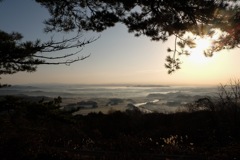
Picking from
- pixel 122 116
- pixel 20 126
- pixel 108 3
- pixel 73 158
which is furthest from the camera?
pixel 122 116

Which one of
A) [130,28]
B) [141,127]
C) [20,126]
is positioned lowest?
[141,127]

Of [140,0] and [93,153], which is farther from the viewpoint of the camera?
[93,153]

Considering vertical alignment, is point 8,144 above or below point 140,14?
below

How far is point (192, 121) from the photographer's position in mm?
23125

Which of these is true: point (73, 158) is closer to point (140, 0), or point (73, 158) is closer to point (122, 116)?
point (140, 0)

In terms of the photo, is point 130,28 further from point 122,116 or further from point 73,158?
point 122,116

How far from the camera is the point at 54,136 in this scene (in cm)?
1964

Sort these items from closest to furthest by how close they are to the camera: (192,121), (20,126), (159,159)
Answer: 1. (20,126)
2. (159,159)
3. (192,121)

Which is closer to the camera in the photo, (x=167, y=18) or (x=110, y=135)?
(x=167, y=18)

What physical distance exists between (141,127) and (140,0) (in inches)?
605

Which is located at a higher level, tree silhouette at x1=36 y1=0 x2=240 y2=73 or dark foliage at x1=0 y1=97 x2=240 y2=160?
tree silhouette at x1=36 y1=0 x2=240 y2=73

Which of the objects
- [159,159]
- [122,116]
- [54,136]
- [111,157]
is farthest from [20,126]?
[122,116]

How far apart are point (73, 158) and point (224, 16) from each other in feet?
22.6

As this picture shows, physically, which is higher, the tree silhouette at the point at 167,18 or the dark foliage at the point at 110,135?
the tree silhouette at the point at 167,18
